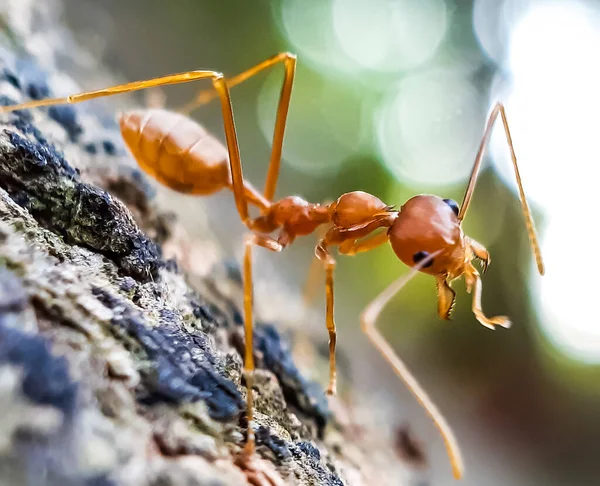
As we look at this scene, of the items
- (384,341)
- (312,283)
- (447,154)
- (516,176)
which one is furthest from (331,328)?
(447,154)

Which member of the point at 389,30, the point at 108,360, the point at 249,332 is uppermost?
the point at 389,30

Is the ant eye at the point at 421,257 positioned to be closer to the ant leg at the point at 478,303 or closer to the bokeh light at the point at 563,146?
the ant leg at the point at 478,303

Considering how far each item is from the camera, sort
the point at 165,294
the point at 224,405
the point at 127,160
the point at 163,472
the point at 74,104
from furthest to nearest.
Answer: the point at 127,160 < the point at 74,104 < the point at 165,294 < the point at 224,405 < the point at 163,472

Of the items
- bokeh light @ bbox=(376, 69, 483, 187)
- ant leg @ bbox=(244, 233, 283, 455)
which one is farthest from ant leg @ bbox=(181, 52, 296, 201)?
bokeh light @ bbox=(376, 69, 483, 187)

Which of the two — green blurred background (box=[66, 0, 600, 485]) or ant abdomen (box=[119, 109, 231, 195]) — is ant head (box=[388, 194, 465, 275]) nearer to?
ant abdomen (box=[119, 109, 231, 195])

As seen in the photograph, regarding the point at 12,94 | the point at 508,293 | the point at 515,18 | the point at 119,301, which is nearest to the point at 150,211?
the point at 12,94

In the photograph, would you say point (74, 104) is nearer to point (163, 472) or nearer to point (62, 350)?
point (62, 350)

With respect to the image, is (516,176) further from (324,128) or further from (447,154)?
(324,128)
